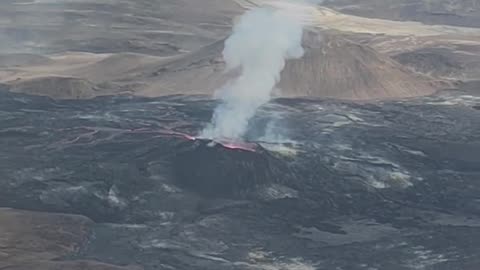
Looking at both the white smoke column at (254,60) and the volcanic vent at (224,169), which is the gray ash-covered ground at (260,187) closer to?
the volcanic vent at (224,169)

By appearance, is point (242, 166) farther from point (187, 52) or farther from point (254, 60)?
point (187, 52)

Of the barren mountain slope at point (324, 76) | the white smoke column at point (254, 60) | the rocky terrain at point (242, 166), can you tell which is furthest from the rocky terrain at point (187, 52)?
the white smoke column at point (254, 60)

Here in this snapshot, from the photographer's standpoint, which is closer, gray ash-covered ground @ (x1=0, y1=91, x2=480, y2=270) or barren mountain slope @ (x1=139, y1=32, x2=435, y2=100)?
gray ash-covered ground @ (x1=0, y1=91, x2=480, y2=270)

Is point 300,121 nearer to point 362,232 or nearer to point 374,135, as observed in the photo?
point 374,135

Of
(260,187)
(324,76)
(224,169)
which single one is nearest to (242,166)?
(224,169)

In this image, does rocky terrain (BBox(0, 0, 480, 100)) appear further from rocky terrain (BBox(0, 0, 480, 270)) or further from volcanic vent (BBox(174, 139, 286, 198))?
volcanic vent (BBox(174, 139, 286, 198))

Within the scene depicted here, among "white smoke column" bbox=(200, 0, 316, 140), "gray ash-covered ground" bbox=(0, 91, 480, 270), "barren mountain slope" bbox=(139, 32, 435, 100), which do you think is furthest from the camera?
"barren mountain slope" bbox=(139, 32, 435, 100)

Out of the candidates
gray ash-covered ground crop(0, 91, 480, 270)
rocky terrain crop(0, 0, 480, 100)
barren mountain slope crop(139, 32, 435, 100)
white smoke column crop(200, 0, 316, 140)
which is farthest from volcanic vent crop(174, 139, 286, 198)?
rocky terrain crop(0, 0, 480, 100)
